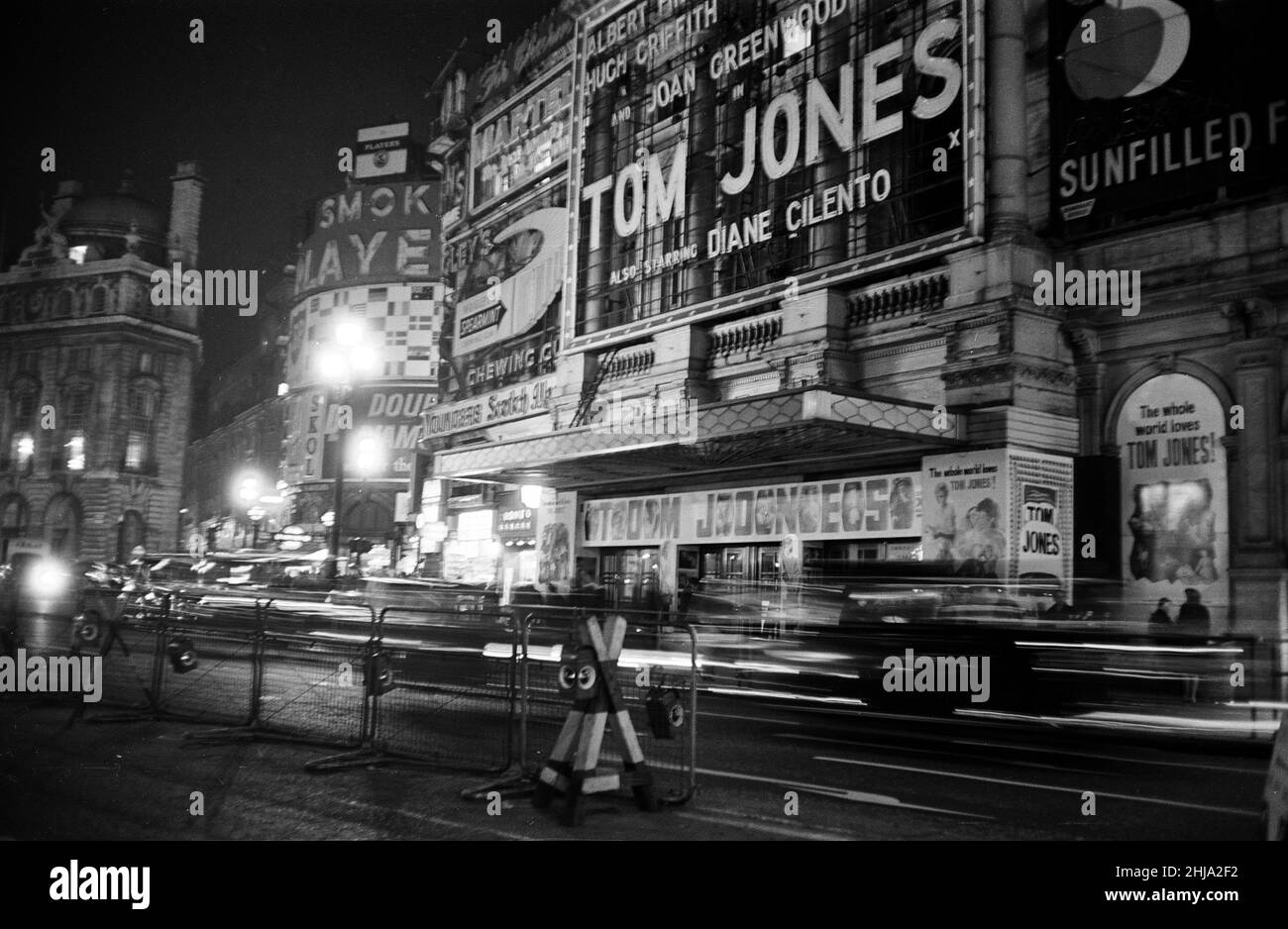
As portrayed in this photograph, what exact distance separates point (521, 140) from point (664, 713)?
99.9 ft

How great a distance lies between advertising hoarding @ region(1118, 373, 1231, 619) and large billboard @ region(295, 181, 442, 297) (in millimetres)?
63673

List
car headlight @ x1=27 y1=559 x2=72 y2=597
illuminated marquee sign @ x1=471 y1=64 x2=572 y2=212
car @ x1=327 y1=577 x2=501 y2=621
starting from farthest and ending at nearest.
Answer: illuminated marquee sign @ x1=471 y1=64 x2=572 y2=212 < car @ x1=327 y1=577 x2=501 y2=621 < car headlight @ x1=27 y1=559 x2=72 y2=597

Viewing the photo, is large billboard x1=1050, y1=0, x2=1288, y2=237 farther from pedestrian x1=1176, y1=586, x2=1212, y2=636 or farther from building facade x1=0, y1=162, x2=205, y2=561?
building facade x1=0, y1=162, x2=205, y2=561

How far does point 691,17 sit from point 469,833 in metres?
22.9

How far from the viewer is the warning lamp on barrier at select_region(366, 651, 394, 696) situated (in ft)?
30.8

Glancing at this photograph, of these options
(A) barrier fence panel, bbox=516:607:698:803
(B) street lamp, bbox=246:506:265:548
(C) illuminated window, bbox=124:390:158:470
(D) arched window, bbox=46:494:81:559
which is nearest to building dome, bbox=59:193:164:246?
(D) arched window, bbox=46:494:81:559

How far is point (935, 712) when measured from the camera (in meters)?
11.3

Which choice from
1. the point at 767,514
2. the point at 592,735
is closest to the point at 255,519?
the point at 767,514

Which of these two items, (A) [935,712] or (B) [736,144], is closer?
(A) [935,712]

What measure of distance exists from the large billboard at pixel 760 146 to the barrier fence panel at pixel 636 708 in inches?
450

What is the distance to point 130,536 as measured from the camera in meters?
42.7

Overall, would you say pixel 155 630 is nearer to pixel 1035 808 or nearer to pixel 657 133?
pixel 1035 808
